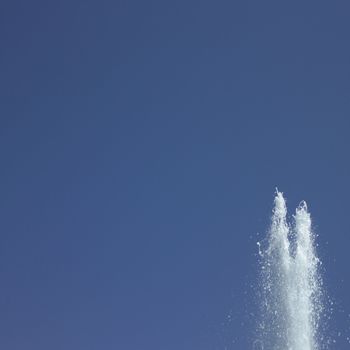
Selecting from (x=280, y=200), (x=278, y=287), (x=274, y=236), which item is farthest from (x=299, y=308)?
(x=280, y=200)

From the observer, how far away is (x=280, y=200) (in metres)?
53.5

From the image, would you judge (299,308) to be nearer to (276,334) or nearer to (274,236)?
(276,334)

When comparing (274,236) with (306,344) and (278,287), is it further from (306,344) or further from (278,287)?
(306,344)

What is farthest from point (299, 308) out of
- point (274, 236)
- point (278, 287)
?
point (274, 236)

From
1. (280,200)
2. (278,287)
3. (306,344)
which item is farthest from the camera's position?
(280,200)

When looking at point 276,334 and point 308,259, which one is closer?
point 276,334

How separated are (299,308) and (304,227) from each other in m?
7.31

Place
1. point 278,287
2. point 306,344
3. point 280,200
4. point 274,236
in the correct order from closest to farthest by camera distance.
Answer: point 306,344 < point 278,287 < point 274,236 < point 280,200

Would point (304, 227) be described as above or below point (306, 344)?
above

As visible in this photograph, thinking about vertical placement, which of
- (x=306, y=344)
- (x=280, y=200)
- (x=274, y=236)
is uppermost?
(x=280, y=200)

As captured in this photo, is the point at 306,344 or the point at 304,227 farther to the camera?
the point at 304,227

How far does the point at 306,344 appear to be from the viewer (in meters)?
43.1

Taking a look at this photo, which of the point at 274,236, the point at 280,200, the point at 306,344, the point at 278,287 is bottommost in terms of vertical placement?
the point at 306,344

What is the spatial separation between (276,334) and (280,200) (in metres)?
12.0
